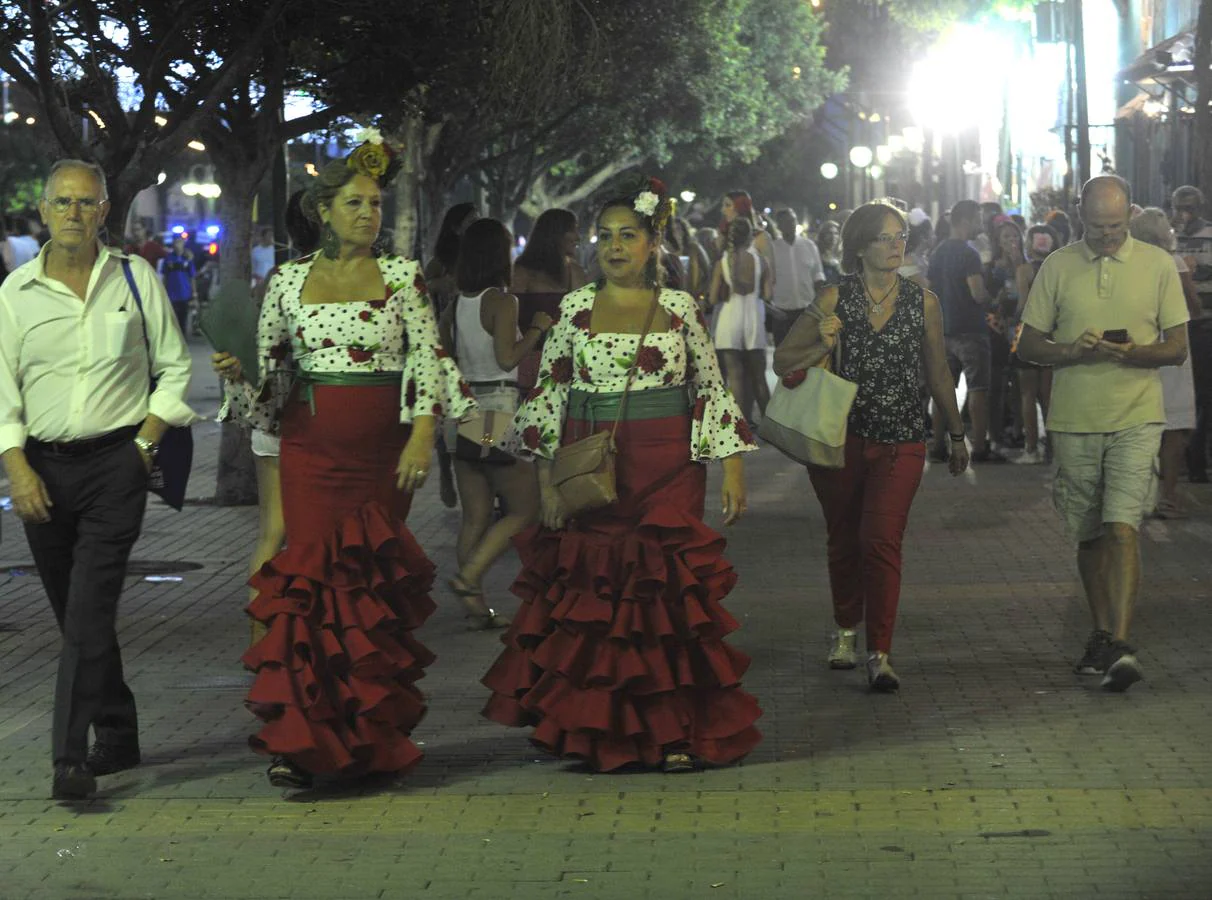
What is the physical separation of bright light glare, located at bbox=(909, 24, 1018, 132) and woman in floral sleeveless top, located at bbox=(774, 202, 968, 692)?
126 feet

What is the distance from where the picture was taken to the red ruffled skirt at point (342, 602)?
6.43m

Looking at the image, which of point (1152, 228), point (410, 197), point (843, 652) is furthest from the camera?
point (410, 197)

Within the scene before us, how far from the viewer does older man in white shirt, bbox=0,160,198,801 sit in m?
6.49

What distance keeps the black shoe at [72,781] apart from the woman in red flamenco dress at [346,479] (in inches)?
20.1

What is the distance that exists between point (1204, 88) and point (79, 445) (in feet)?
50.5

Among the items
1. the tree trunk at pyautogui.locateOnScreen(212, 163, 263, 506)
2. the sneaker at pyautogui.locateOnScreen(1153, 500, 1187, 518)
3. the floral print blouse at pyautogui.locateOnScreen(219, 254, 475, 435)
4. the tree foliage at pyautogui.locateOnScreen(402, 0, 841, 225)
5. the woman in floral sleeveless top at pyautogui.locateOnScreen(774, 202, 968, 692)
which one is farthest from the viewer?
the tree foliage at pyautogui.locateOnScreen(402, 0, 841, 225)

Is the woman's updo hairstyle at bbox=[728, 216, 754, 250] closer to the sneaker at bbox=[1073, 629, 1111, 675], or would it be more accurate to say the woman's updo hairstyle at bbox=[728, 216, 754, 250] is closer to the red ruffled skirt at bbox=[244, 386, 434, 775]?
the sneaker at bbox=[1073, 629, 1111, 675]

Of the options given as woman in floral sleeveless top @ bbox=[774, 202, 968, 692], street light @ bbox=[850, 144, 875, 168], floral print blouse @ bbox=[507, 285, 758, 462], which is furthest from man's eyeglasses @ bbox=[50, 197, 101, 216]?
street light @ bbox=[850, 144, 875, 168]

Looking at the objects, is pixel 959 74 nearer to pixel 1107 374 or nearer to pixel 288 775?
pixel 1107 374

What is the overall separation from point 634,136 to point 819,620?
31718mm

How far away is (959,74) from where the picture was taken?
45.9 m

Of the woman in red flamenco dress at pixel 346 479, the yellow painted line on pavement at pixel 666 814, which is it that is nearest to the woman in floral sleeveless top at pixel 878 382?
the yellow painted line on pavement at pixel 666 814

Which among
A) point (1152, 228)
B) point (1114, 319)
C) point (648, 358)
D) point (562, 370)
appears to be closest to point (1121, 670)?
point (1114, 319)

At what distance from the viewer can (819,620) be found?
9.74 metres
